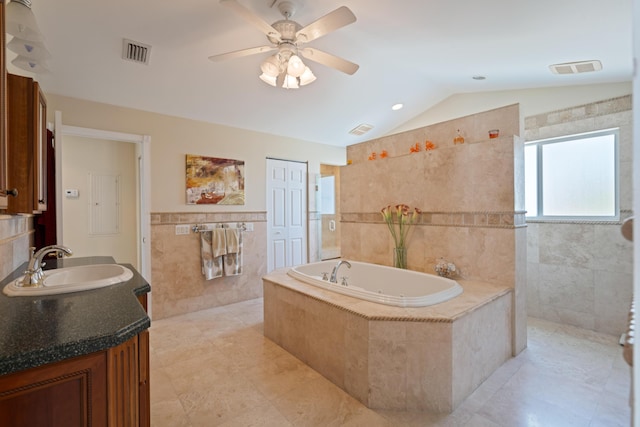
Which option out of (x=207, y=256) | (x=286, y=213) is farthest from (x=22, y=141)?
(x=286, y=213)

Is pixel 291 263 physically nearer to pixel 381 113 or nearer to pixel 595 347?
pixel 381 113

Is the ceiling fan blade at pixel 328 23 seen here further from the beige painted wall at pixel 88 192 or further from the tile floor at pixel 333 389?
the beige painted wall at pixel 88 192

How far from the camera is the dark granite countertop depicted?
79cm

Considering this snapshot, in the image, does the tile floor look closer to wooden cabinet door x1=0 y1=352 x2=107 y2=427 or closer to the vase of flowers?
wooden cabinet door x1=0 y1=352 x2=107 y2=427

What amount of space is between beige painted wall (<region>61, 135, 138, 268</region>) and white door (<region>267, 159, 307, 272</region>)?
2.07m

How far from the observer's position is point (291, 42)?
2055mm

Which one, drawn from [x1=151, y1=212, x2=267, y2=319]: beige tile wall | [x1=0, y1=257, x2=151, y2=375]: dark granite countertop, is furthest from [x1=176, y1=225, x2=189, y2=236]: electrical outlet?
[x1=0, y1=257, x2=151, y2=375]: dark granite countertop

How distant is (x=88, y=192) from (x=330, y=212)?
377cm

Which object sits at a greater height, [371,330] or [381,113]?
[381,113]

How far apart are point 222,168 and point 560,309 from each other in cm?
421

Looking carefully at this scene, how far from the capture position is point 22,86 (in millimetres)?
1439

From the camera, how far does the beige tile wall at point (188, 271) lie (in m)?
3.42

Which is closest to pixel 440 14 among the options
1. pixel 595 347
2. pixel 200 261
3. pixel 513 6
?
pixel 513 6

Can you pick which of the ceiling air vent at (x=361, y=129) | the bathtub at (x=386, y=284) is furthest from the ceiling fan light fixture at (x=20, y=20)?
the ceiling air vent at (x=361, y=129)
